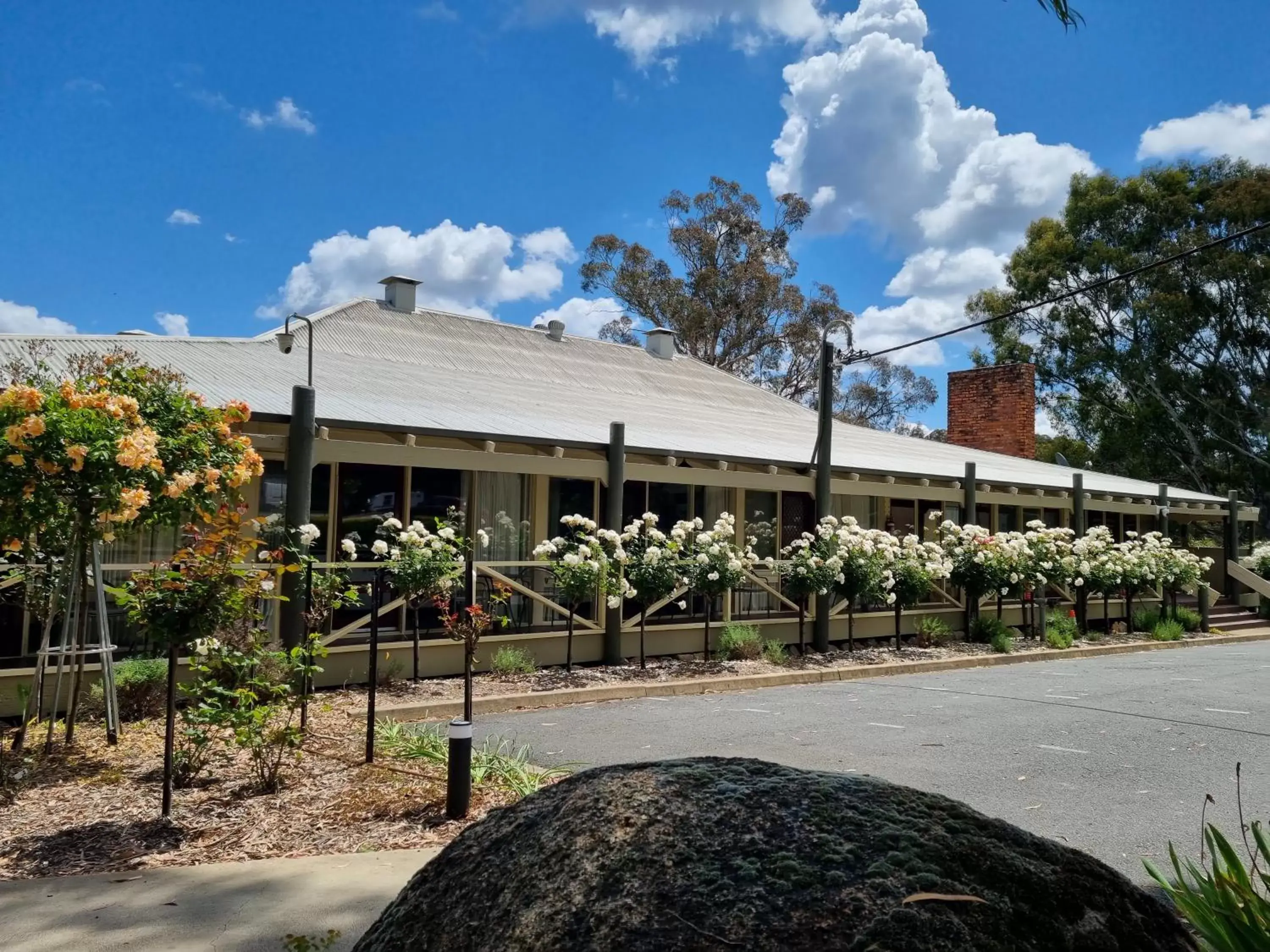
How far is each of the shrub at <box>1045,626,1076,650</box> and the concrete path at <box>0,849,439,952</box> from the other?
46.3 ft

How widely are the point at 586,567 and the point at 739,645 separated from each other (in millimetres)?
2785

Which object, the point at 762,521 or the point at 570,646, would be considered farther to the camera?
the point at 762,521

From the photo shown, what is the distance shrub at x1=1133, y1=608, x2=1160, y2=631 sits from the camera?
20.0 meters

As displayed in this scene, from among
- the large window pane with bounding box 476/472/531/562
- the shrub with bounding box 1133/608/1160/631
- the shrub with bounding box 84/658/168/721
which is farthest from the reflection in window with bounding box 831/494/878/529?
the shrub with bounding box 84/658/168/721

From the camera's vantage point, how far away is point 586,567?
37.0 ft

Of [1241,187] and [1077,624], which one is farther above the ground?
[1241,187]

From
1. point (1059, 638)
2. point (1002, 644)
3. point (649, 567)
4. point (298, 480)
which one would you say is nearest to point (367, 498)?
point (298, 480)

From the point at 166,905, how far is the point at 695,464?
1028 cm

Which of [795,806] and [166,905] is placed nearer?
[795,806]

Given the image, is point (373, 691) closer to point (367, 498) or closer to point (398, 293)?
point (367, 498)

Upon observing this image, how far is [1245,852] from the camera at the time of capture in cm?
545

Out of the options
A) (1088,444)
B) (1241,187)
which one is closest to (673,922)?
Answer: (1241,187)

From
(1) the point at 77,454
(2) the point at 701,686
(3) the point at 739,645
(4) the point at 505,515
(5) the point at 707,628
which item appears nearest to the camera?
(1) the point at 77,454

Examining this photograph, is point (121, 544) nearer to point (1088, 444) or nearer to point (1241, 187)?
point (1241, 187)
